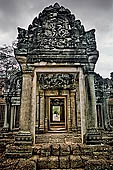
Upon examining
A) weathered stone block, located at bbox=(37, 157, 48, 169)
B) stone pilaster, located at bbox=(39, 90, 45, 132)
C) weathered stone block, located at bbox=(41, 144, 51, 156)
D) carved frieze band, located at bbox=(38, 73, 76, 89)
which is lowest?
weathered stone block, located at bbox=(37, 157, 48, 169)

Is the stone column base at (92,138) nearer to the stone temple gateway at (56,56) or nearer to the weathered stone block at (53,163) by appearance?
the stone temple gateway at (56,56)

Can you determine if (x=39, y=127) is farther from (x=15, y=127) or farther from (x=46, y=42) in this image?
(x=46, y=42)

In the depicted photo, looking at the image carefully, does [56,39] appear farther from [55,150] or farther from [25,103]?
[55,150]

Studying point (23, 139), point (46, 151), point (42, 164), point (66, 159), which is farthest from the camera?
point (23, 139)

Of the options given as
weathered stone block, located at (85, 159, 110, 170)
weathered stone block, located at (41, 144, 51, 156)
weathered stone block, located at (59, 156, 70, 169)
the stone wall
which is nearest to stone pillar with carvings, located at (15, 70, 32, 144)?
the stone wall

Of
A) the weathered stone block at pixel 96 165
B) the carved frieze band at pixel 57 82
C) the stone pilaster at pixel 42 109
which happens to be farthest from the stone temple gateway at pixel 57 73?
the carved frieze band at pixel 57 82

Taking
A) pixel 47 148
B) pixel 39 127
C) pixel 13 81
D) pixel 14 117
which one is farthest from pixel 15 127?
pixel 47 148

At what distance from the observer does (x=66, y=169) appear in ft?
12.5

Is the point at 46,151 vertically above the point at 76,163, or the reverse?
the point at 46,151

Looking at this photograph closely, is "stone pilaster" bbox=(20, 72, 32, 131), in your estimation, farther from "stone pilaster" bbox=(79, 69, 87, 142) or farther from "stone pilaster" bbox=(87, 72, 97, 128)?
"stone pilaster" bbox=(87, 72, 97, 128)

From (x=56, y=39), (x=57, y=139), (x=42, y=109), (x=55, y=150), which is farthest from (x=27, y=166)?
(x=42, y=109)

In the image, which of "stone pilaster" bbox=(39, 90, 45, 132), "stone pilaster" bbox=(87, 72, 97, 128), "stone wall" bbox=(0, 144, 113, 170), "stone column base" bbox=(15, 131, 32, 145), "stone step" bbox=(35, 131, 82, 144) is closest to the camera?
"stone wall" bbox=(0, 144, 113, 170)

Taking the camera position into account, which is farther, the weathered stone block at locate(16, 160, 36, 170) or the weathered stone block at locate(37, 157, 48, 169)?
the weathered stone block at locate(37, 157, 48, 169)

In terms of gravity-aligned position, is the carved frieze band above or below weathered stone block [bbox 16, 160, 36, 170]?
above
